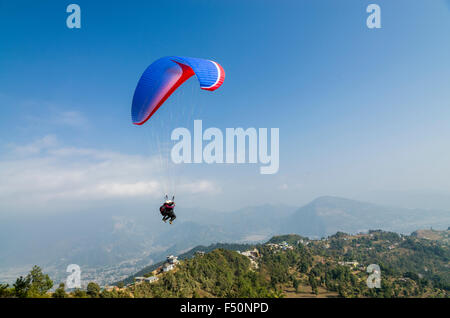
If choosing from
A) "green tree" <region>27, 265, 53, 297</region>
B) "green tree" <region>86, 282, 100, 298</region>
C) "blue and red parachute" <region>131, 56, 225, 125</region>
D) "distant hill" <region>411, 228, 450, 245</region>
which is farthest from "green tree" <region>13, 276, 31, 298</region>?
"distant hill" <region>411, 228, 450, 245</region>

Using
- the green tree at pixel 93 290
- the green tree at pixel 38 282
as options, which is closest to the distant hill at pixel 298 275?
the green tree at pixel 93 290

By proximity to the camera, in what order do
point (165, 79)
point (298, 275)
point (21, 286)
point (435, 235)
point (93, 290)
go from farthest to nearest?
point (435, 235), point (298, 275), point (93, 290), point (21, 286), point (165, 79)

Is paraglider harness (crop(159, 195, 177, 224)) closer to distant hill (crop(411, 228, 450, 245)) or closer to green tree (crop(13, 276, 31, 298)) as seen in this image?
green tree (crop(13, 276, 31, 298))

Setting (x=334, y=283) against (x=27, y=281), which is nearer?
(x=27, y=281)

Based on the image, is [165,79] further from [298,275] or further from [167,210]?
[298,275]

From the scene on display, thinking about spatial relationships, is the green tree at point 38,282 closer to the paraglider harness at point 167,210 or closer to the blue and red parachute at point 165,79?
the paraglider harness at point 167,210

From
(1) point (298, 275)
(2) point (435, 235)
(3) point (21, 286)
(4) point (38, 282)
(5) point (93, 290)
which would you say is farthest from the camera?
(2) point (435, 235)

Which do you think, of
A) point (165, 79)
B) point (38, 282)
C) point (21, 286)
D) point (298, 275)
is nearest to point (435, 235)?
point (298, 275)
